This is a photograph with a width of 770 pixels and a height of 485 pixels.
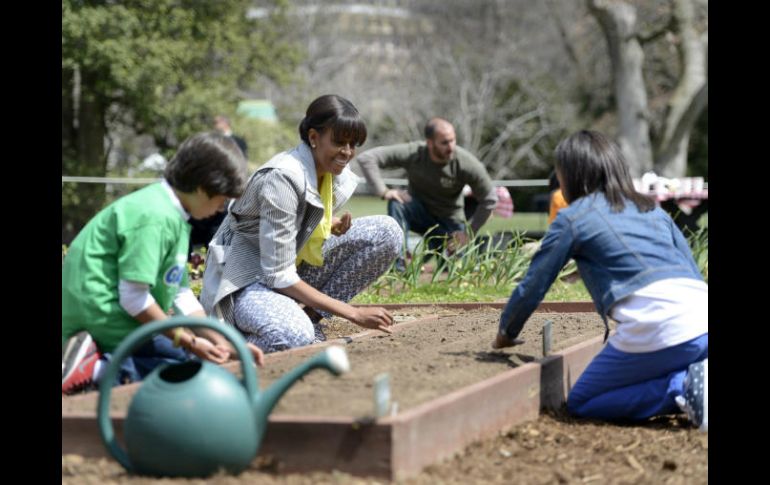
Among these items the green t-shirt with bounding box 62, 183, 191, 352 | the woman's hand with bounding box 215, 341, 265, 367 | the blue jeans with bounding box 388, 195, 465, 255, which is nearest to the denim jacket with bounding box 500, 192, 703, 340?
the woman's hand with bounding box 215, 341, 265, 367

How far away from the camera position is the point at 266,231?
4754mm

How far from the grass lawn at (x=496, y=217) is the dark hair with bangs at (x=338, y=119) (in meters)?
10.8

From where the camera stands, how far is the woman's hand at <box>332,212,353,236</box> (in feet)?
18.1

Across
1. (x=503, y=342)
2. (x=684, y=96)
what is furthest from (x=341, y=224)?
(x=684, y=96)

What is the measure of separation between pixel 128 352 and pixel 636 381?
210cm

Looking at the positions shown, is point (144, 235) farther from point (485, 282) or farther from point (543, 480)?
point (485, 282)

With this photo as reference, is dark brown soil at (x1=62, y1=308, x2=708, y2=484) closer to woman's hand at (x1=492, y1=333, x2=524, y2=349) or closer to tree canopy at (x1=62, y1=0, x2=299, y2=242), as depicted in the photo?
woman's hand at (x1=492, y1=333, x2=524, y2=349)

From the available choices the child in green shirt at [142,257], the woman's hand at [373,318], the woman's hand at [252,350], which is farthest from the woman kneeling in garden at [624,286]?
the child in green shirt at [142,257]

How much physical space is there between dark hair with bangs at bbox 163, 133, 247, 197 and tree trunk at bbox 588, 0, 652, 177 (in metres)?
21.3

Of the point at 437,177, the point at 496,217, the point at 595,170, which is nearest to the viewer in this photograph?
the point at 595,170

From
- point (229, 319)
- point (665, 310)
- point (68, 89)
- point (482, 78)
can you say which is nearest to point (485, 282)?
point (229, 319)

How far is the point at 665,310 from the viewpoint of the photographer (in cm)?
414

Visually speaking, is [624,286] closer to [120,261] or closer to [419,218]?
[120,261]

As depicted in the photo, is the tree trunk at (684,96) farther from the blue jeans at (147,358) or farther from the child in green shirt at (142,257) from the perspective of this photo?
the child in green shirt at (142,257)
